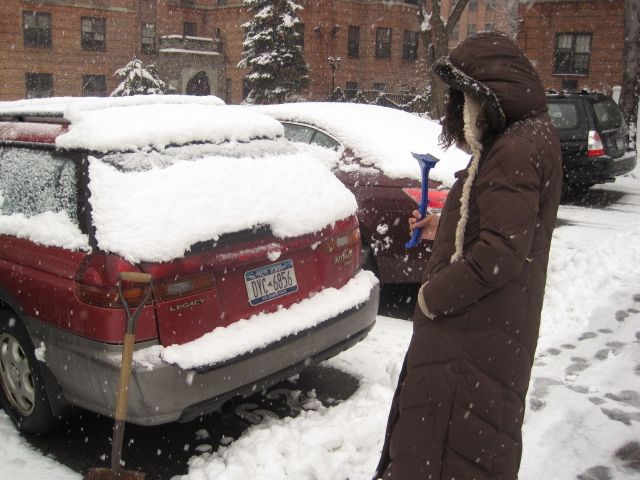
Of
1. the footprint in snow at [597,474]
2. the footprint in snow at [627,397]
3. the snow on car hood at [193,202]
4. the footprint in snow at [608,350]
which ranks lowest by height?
the footprint in snow at [597,474]

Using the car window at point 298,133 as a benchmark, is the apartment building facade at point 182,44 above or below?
above

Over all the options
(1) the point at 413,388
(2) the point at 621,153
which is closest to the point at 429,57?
(2) the point at 621,153

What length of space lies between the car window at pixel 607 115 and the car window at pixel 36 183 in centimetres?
1045

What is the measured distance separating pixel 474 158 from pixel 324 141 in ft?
12.3

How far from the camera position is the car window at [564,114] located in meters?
11.1

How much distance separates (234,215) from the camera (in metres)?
2.96

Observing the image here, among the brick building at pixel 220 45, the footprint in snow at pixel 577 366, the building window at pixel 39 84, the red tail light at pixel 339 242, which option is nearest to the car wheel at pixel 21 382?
the red tail light at pixel 339 242

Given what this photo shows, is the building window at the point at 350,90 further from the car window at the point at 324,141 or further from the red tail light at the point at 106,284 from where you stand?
the red tail light at the point at 106,284

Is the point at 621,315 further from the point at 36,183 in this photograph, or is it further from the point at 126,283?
the point at 36,183

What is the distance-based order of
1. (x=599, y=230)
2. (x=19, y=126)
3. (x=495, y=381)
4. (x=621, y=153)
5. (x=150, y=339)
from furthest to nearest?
(x=621, y=153) → (x=599, y=230) → (x=19, y=126) → (x=150, y=339) → (x=495, y=381)

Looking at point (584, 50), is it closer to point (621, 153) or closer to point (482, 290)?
point (621, 153)

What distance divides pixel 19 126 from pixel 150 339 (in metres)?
1.71

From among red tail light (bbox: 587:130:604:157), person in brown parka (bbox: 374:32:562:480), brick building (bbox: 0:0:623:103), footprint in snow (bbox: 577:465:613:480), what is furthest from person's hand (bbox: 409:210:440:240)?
brick building (bbox: 0:0:623:103)

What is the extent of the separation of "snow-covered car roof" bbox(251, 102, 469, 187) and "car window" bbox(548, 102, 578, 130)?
6055mm
